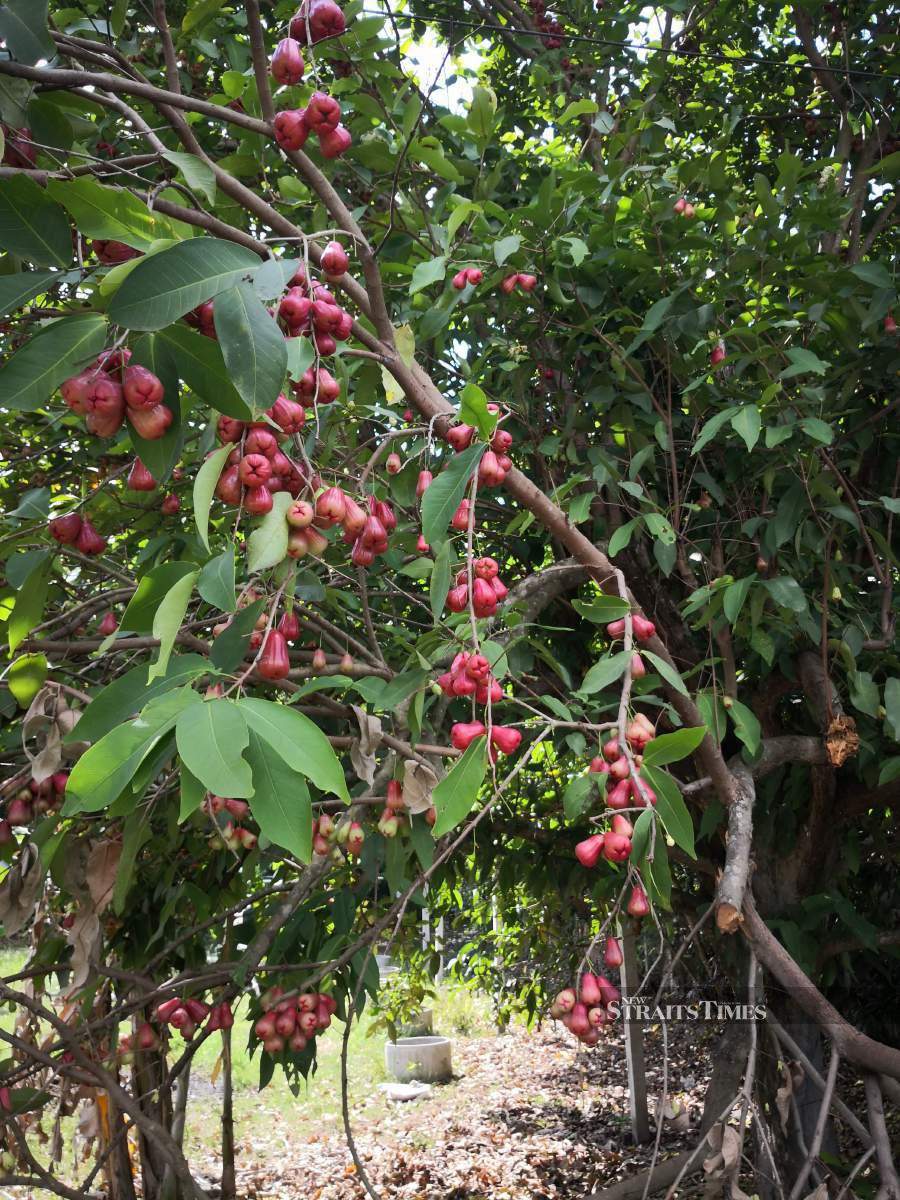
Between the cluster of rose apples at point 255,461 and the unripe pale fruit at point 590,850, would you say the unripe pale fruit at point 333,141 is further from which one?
the unripe pale fruit at point 590,850

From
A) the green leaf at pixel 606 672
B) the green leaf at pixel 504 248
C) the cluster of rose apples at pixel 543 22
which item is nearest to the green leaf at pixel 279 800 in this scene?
the green leaf at pixel 606 672

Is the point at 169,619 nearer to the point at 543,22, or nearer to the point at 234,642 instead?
the point at 234,642

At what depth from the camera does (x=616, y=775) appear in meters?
1.34

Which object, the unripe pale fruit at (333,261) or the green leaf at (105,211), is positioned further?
the unripe pale fruit at (333,261)

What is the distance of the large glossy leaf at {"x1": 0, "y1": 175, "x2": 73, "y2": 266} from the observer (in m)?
0.82

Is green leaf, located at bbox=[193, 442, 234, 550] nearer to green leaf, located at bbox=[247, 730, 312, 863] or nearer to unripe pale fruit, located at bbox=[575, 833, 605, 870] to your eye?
green leaf, located at bbox=[247, 730, 312, 863]

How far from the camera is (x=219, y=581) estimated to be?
95 centimetres

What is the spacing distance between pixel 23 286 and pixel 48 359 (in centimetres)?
7

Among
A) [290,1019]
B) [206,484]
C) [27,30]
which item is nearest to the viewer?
[206,484]

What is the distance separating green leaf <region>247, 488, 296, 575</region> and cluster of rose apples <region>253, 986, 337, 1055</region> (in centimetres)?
143

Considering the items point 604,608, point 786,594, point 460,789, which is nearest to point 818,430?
point 786,594

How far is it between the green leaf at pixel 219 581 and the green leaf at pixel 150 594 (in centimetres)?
5

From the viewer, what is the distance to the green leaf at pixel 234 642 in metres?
1.06

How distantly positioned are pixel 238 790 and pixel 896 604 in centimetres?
228
